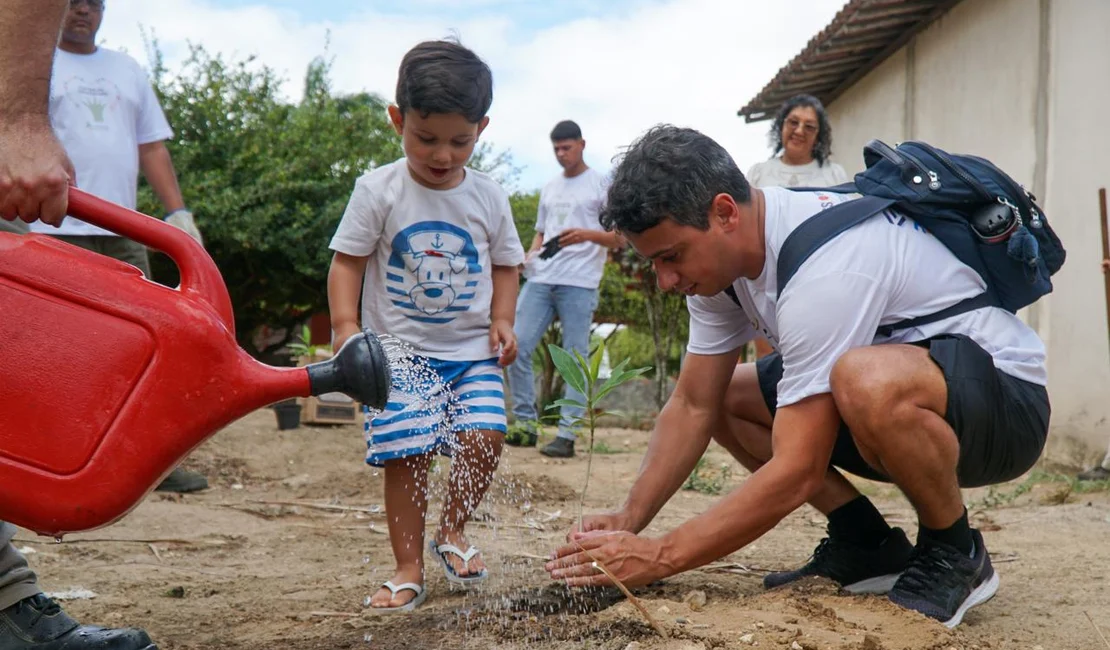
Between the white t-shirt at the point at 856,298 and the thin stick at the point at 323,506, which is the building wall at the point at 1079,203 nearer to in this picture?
the white t-shirt at the point at 856,298

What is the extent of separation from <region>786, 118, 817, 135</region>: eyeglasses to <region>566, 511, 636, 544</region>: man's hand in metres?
3.69

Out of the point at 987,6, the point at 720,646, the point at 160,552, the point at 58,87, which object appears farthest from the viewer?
the point at 987,6

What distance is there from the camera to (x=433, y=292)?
10.7 ft

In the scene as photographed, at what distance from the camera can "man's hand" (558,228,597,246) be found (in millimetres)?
6496

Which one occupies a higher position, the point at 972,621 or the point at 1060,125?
the point at 1060,125

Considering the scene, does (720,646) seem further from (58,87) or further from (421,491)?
(58,87)

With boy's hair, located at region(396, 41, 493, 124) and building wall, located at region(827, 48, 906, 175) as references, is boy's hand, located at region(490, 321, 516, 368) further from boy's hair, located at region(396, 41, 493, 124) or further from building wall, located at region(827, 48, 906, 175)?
building wall, located at region(827, 48, 906, 175)

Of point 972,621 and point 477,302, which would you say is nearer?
point 972,621

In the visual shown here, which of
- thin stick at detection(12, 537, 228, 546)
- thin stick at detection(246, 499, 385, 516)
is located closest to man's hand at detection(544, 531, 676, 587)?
thin stick at detection(12, 537, 228, 546)

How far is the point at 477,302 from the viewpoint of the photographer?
334 centimetres

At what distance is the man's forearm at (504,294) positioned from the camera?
3.44 metres

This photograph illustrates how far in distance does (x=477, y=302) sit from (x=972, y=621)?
5.59ft

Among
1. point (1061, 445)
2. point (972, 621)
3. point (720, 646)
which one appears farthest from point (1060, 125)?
point (720, 646)

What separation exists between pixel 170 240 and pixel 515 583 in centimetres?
162
